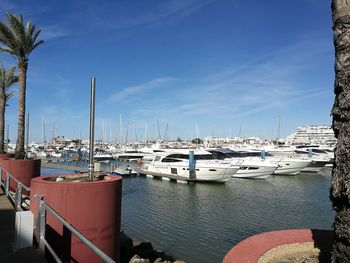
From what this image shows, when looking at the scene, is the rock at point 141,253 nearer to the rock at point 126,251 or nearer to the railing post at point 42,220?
the rock at point 126,251

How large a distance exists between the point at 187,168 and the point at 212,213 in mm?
15719

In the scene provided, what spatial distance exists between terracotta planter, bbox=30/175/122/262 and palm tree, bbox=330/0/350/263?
3674 mm

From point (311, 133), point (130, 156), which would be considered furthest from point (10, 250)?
point (311, 133)

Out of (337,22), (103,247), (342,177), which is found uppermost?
(337,22)

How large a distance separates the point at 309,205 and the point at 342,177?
2327 cm

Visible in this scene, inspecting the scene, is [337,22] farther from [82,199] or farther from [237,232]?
[237,232]

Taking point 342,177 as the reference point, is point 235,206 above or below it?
below

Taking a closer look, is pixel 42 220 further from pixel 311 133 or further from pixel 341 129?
pixel 311 133

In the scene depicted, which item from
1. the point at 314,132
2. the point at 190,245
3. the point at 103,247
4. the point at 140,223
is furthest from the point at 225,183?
the point at 314,132

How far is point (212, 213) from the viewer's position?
2200 centimetres

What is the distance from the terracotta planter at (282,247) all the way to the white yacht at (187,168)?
29.0 m

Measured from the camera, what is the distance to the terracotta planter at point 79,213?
17.7 ft

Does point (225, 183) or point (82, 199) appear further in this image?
point (225, 183)

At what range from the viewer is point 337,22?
176 inches
